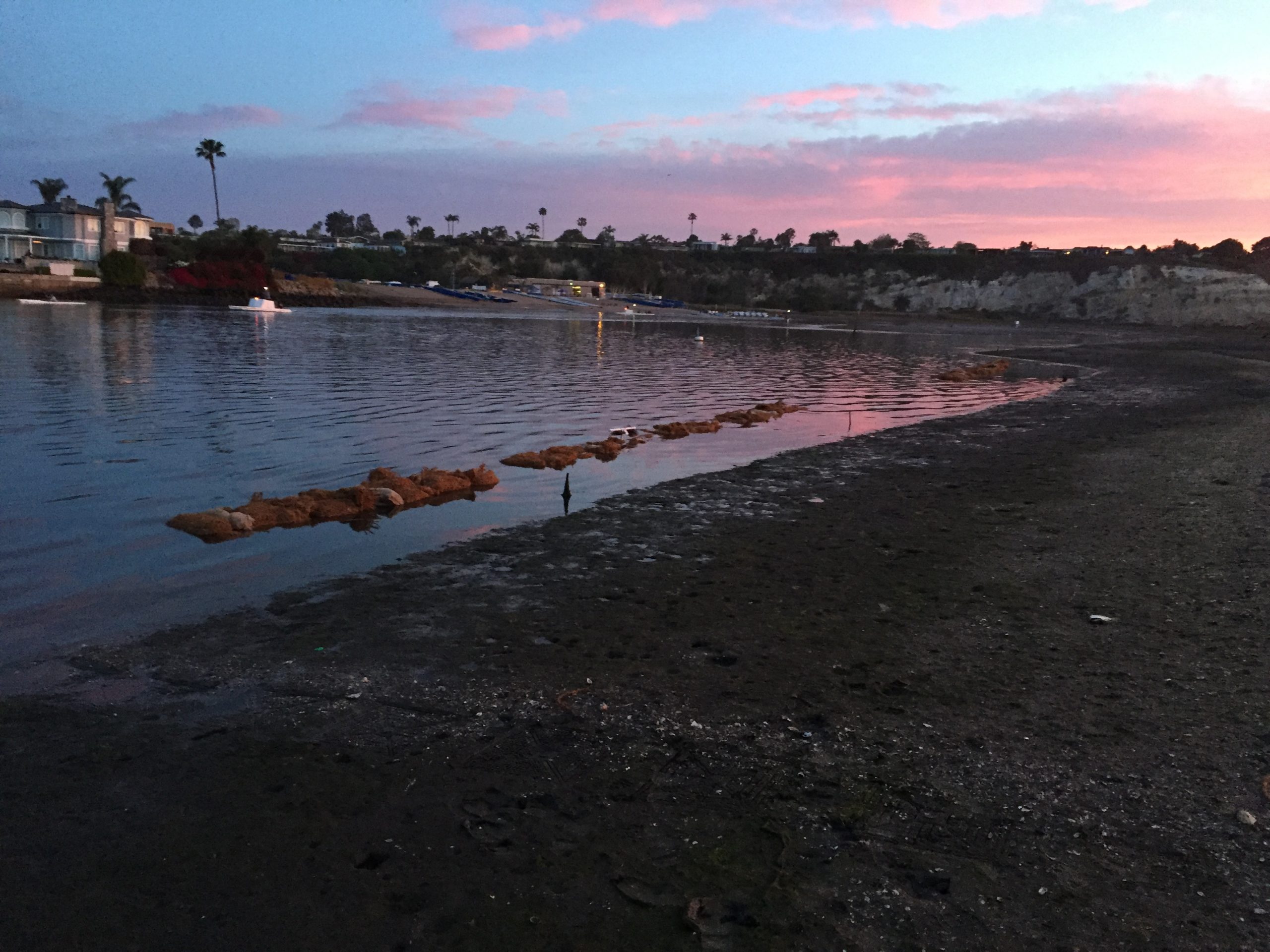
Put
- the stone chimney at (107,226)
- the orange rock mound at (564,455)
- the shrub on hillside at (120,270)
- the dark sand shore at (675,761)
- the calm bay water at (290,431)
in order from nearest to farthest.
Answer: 1. the dark sand shore at (675,761)
2. the calm bay water at (290,431)
3. the orange rock mound at (564,455)
4. the shrub on hillside at (120,270)
5. the stone chimney at (107,226)

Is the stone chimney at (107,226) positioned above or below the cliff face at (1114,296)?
above

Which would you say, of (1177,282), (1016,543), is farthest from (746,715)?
(1177,282)

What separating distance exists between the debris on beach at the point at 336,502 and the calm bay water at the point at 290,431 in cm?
37

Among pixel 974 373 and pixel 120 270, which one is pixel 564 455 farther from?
pixel 120 270

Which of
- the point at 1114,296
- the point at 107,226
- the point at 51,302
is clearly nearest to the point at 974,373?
the point at 51,302

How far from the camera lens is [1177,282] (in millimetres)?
128500

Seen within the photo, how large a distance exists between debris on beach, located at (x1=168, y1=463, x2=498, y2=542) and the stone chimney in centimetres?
12278

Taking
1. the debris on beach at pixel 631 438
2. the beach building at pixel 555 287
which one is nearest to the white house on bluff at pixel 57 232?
the beach building at pixel 555 287

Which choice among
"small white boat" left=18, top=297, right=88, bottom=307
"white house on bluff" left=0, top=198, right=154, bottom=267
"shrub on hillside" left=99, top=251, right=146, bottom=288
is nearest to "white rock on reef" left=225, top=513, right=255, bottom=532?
"small white boat" left=18, top=297, right=88, bottom=307

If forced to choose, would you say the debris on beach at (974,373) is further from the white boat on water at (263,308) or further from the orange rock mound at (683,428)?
the white boat on water at (263,308)

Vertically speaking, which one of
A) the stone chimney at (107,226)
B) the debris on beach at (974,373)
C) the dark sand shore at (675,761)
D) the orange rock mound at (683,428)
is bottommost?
the dark sand shore at (675,761)

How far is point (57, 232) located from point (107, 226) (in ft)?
19.3

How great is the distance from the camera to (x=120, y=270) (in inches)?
4016

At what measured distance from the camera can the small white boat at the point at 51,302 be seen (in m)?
86.2
